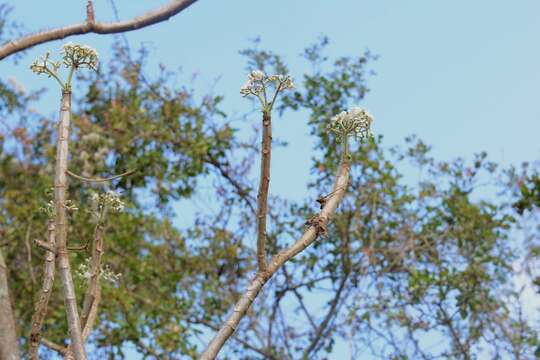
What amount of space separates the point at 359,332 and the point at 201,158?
6.18 ft

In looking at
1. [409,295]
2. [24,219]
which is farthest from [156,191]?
[409,295]

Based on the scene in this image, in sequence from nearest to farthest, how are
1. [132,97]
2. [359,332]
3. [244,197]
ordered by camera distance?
1. [359,332]
2. [244,197]
3. [132,97]

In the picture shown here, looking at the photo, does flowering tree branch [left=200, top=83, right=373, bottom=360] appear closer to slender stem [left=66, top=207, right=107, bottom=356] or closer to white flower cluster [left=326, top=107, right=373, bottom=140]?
white flower cluster [left=326, top=107, right=373, bottom=140]

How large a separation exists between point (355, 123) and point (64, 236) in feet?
2.48

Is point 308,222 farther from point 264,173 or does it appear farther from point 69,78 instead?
point 69,78

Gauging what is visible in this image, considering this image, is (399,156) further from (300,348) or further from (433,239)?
(300,348)

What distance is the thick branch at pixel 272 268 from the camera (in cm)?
205

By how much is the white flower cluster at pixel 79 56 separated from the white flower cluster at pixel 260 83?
0.47m

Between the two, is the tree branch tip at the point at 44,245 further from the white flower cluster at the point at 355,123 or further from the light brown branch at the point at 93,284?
the white flower cluster at the point at 355,123

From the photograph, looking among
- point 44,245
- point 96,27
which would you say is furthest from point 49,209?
point 96,27

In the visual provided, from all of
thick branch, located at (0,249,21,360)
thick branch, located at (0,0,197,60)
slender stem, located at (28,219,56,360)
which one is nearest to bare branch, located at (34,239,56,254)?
slender stem, located at (28,219,56,360)

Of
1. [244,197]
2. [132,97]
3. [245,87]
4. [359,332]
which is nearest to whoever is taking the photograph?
[245,87]

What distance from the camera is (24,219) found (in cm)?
746

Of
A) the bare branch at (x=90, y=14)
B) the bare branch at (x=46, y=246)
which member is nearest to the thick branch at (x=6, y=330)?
the bare branch at (x=46, y=246)
